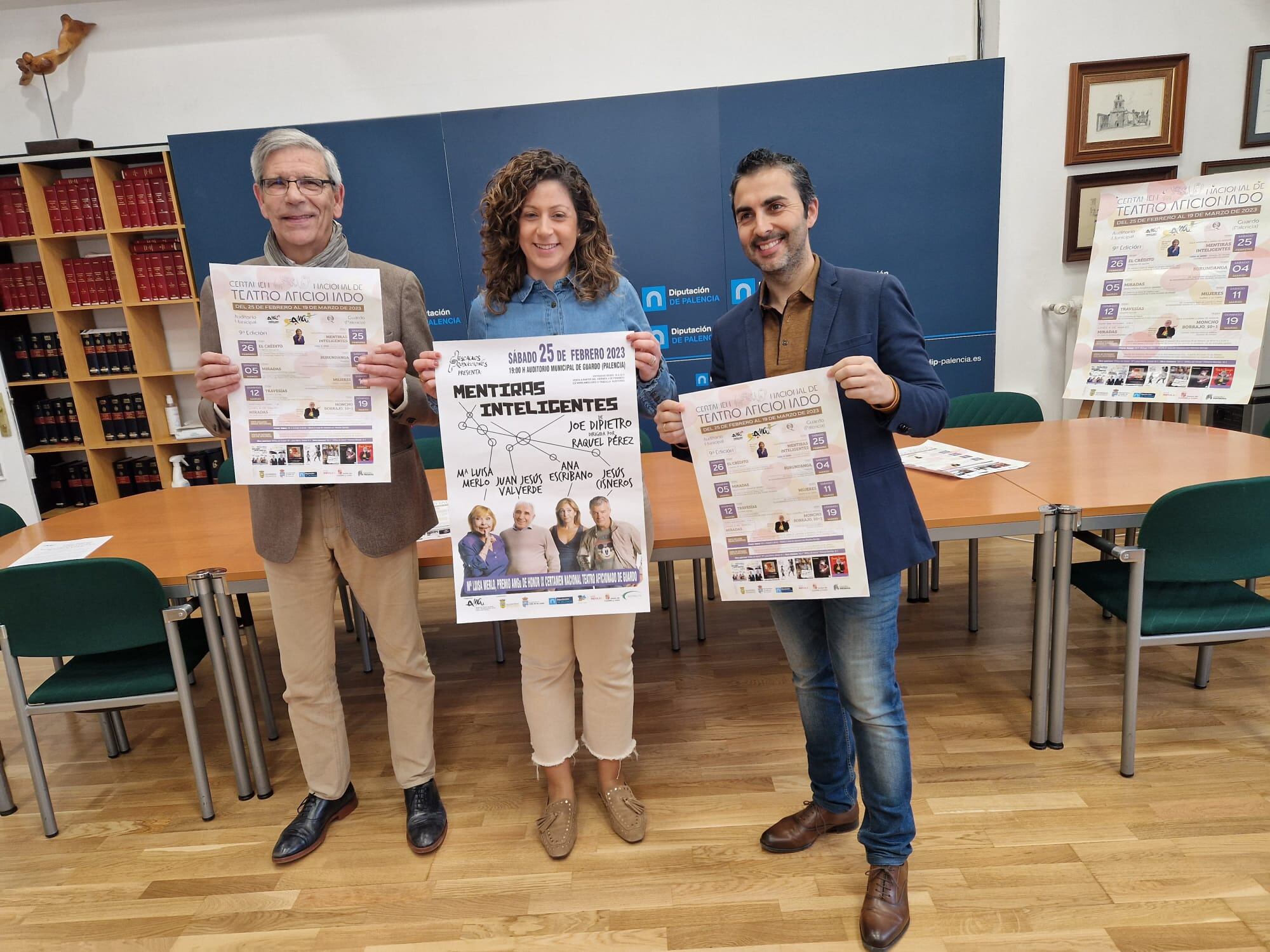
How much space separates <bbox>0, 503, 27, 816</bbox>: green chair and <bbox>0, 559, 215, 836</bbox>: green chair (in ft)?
0.59

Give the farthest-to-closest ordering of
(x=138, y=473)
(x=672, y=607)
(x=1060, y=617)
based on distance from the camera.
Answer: (x=138, y=473) < (x=672, y=607) < (x=1060, y=617)

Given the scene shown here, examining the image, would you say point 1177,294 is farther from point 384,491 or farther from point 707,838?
point 384,491

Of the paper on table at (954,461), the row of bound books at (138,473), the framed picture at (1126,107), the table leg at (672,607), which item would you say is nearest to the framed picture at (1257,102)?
the framed picture at (1126,107)

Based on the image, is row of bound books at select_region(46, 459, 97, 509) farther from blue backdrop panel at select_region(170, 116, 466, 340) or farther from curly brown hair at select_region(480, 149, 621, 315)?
curly brown hair at select_region(480, 149, 621, 315)

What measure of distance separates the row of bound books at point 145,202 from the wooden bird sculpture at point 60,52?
0.78 meters

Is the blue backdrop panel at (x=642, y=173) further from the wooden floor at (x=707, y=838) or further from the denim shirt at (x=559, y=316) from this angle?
the denim shirt at (x=559, y=316)

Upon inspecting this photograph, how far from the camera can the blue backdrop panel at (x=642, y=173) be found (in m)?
4.34

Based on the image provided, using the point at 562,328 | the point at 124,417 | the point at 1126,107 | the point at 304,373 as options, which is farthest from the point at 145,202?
the point at 1126,107

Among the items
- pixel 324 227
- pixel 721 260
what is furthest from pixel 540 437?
pixel 721 260

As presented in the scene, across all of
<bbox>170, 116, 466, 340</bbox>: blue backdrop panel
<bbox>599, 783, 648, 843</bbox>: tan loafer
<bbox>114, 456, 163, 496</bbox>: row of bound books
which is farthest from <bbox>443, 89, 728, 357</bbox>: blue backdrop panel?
<bbox>599, 783, 648, 843</bbox>: tan loafer

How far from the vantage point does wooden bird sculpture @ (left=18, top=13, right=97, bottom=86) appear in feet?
15.1

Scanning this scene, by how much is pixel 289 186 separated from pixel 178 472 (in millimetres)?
4009

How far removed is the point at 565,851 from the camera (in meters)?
1.93

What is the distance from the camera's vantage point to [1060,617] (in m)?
2.12
